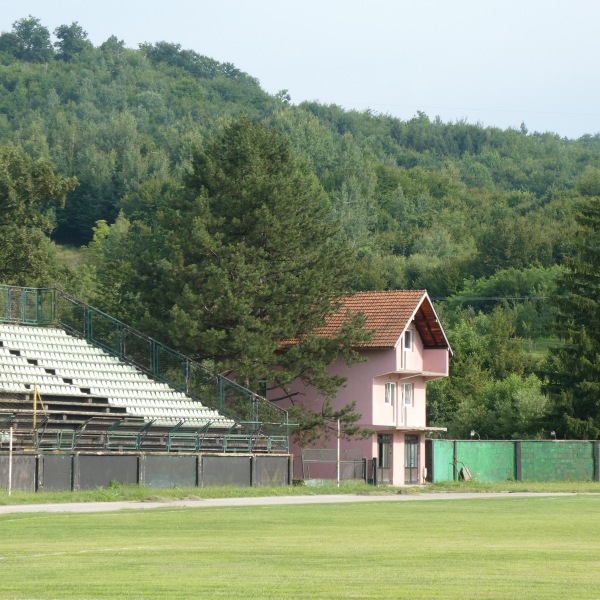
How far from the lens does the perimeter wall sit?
61.6m

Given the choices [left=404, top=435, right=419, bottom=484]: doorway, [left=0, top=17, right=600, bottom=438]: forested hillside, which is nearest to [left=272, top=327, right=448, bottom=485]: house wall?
[left=404, top=435, right=419, bottom=484]: doorway

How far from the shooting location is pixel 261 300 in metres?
57.5

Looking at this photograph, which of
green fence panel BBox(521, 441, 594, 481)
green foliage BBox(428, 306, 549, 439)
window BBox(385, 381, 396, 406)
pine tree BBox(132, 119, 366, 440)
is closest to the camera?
pine tree BBox(132, 119, 366, 440)

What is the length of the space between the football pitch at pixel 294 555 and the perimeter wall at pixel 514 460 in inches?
1171

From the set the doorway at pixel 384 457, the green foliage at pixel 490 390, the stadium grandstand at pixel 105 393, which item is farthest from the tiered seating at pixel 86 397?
the green foliage at pixel 490 390

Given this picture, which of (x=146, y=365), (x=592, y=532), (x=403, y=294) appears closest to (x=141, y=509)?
(x=592, y=532)

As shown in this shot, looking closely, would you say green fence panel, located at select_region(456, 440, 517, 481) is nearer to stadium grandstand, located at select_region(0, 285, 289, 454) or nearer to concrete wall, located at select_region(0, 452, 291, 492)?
stadium grandstand, located at select_region(0, 285, 289, 454)

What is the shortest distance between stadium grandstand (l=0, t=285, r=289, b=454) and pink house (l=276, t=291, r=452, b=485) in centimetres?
640

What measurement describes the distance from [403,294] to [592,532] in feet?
125

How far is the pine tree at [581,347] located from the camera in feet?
230

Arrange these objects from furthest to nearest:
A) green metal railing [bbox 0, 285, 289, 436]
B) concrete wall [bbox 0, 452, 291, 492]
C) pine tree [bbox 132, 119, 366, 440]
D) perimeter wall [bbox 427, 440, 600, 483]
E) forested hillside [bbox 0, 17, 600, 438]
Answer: perimeter wall [bbox 427, 440, 600, 483] → forested hillside [bbox 0, 17, 600, 438] → pine tree [bbox 132, 119, 366, 440] → green metal railing [bbox 0, 285, 289, 436] → concrete wall [bbox 0, 452, 291, 492]

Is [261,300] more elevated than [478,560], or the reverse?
[261,300]

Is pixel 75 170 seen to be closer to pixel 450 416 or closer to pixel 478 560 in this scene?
pixel 450 416

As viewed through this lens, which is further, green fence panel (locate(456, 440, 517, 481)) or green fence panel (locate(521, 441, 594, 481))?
green fence panel (locate(521, 441, 594, 481))
